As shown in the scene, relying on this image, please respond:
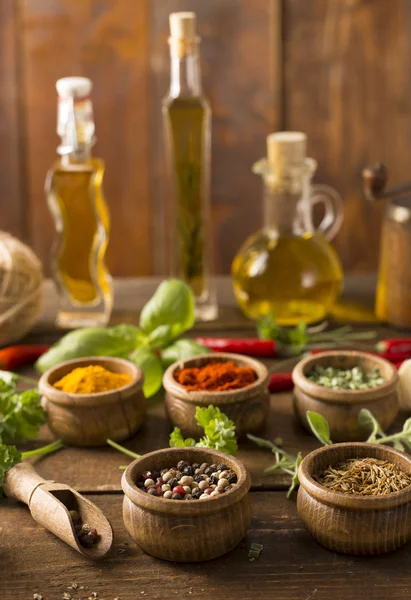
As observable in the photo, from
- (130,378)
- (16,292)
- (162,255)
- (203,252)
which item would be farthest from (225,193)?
(130,378)

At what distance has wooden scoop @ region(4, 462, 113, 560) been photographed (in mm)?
1006

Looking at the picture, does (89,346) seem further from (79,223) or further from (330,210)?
(330,210)

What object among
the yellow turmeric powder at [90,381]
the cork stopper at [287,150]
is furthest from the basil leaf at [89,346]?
the cork stopper at [287,150]

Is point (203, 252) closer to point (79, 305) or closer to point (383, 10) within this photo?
point (79, 305)

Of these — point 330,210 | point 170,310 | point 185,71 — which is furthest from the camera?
point 330,210

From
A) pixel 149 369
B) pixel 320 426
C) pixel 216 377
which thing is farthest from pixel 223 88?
pixel 320 426

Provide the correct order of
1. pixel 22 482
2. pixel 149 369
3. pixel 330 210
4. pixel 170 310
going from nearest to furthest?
1. pixel 22 482
2. pixel 149 369
3. pixel 170 310
4. pixel 330 210

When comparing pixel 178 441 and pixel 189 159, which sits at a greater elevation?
pixel 189 159

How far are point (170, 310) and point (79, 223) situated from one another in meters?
0.28

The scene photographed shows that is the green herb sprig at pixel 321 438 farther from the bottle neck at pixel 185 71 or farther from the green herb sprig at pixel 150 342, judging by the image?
the bottle neck at pixel 185 71

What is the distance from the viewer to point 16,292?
5.30ft

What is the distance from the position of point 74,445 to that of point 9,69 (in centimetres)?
168

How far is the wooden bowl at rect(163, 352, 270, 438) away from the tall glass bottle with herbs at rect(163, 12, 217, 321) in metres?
0.48

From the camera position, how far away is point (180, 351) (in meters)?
1.43
